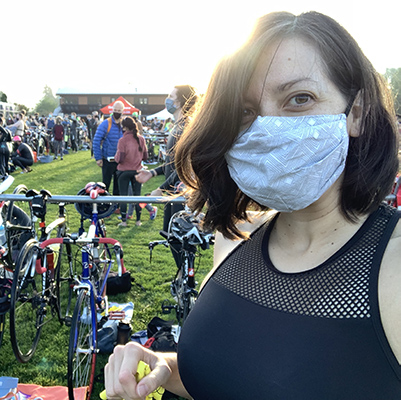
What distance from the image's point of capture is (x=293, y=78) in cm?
119

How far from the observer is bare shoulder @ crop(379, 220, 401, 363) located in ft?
2.98

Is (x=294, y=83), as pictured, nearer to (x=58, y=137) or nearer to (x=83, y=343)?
(x=83, y=343)

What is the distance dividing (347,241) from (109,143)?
335 inches

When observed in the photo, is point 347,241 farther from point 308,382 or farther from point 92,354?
point 92,354

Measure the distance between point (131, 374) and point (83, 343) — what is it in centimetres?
257

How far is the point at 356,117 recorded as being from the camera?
50.2 inches

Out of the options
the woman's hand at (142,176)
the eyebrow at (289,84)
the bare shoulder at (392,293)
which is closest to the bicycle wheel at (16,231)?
the woman's hand at (142,176)

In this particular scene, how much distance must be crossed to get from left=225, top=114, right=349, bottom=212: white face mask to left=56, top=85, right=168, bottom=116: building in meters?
62.4

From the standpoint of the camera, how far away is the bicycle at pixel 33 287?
3636 mm

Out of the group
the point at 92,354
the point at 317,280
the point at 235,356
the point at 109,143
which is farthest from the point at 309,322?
the point at 109,143

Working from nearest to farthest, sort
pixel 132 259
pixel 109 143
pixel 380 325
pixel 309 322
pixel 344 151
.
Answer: pixel 380 325 → pixel 309 322 → pixel 344 151 → pixel 132 259 → pixel 109 143

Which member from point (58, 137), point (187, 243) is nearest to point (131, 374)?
point (187, 243)

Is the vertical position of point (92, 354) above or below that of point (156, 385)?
below

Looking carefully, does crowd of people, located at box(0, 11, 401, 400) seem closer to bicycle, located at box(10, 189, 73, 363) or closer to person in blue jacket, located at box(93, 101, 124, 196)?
bicycle, located at box(10, 189, 73, 363)
